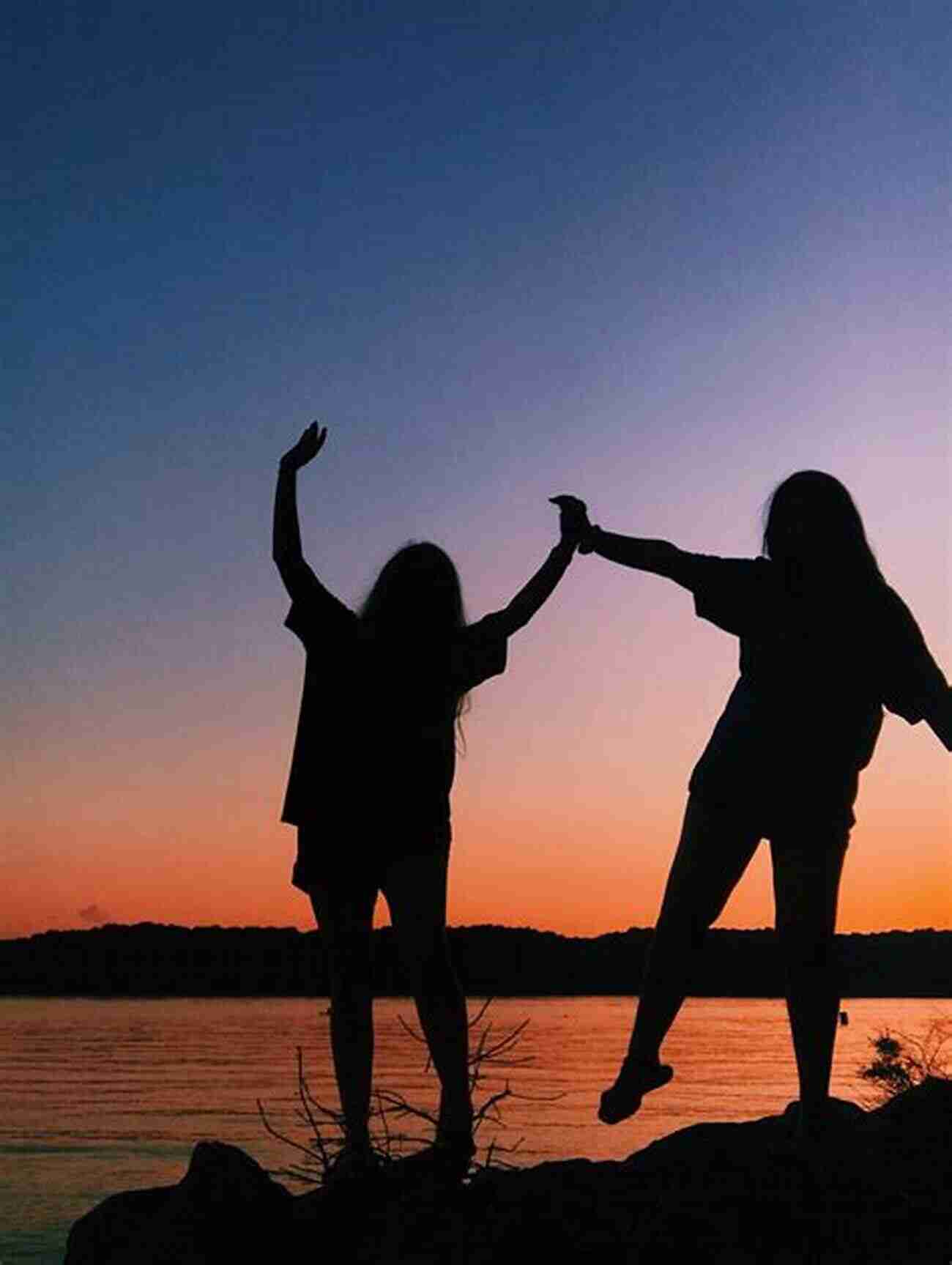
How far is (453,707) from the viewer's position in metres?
6.04

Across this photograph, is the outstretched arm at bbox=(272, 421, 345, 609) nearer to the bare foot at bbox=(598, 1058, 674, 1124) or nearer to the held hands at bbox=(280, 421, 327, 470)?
the held hands at bbox=(280, 421, 327, 470)

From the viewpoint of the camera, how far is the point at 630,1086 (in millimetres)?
5797

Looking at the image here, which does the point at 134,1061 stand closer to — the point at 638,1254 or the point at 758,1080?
the point at 758,1080

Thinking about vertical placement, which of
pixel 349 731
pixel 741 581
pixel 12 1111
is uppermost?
pixel 741 581

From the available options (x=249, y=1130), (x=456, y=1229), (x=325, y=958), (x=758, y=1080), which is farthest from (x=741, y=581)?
(x=758, y=1080)

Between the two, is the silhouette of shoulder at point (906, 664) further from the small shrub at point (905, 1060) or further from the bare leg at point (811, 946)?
the small shrub at point (905, 1060)

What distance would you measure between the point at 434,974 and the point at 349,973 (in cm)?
29

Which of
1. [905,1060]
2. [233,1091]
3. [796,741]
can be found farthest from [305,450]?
[233,1091]

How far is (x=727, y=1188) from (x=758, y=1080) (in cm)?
8787

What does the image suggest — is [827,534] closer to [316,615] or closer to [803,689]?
[803,689]

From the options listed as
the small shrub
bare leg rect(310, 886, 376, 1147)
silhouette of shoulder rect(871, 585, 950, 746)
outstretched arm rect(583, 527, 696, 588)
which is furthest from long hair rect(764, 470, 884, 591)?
the small shrub

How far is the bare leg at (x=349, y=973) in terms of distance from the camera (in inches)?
227

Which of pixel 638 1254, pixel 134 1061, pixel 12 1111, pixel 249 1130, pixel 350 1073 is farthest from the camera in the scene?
pixel 134 1061

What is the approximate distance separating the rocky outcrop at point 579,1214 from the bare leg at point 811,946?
10.9 inches
